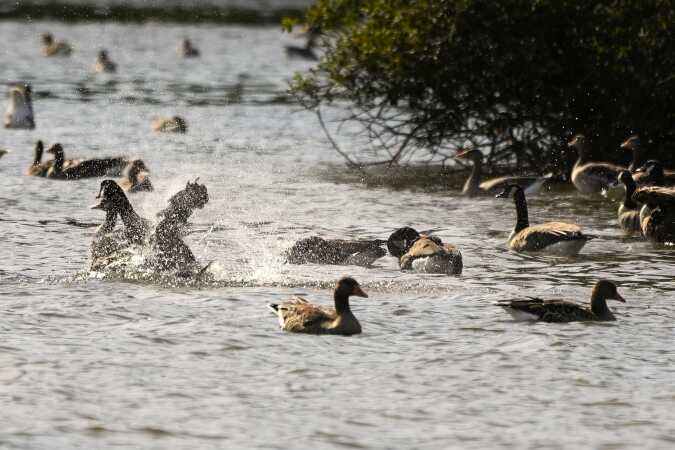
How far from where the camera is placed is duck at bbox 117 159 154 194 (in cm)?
2245

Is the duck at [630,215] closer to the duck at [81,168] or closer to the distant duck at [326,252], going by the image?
the distant duck at [326,252]

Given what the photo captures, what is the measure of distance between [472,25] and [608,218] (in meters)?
4.51

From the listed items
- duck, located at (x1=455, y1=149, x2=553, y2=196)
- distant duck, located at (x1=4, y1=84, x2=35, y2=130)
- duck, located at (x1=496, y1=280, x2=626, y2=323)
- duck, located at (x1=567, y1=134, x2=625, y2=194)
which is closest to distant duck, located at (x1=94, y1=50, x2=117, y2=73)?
distant duck, located at (x1=4, y1=84, x2=35, y2=130)

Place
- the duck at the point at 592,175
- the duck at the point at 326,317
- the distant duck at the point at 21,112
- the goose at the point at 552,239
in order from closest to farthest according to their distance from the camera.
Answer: the duck at the point at 326,317 < the goose at the point at 552,239 < the duck at the point at 592,175 < the distant duck at the point at 21,112

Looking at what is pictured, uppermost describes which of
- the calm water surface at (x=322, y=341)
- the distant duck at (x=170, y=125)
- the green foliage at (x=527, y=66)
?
the green foliage at (x=527, y=66)

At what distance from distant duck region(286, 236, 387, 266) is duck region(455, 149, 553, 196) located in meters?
5.95

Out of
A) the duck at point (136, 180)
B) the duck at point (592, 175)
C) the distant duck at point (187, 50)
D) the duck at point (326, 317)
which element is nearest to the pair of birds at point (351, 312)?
the duck at point (326, 317)

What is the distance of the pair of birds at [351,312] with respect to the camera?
12062mm

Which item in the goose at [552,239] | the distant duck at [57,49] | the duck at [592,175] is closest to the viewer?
the goose at [552,239]

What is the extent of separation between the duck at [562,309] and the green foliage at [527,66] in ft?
33.7

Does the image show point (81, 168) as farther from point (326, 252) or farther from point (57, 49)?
→ point (57, 49)

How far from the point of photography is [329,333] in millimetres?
12055

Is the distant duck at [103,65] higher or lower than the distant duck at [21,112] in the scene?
higher

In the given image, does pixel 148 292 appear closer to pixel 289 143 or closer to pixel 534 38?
pixel 534 38
